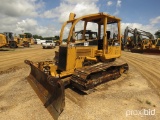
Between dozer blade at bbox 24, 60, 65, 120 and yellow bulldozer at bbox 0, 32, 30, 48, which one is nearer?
dozer blade at bbox 24, 60, 65, 120

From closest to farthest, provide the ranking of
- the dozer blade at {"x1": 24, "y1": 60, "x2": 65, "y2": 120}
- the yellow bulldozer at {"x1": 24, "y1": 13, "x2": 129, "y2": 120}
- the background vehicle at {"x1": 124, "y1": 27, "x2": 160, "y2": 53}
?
the dozer blade at {"x1": 24, "y1": 60, "x2": 65, "y2": 120}, the yellow bulldozer at {"x1": 24, "y1": 13, "x2": 129, "y2": 120}, the background vehicle at {"x1": 124, "y1": 27, "x2": 160, "y2": 53}

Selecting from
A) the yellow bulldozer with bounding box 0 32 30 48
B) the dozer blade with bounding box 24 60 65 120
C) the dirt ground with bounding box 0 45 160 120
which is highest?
the yellow bulldozer with bounding box 0 32 30 48

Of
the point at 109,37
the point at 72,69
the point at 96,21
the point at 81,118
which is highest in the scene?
the point at 96,21

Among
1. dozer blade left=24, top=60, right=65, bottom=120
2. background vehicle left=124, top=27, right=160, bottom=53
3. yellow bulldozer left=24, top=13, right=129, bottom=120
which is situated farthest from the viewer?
background vehicle left=124, top=27, right=160, bottom=53

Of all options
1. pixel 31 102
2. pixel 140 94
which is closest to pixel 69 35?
pixel 31 102

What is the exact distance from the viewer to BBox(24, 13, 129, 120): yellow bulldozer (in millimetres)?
6547

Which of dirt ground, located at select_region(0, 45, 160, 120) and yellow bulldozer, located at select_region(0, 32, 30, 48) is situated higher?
yellow bulldozer, located at select_region(0, 32, 30, 48)

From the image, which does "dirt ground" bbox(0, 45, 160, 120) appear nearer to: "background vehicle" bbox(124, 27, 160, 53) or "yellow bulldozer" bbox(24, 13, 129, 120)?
"yellow bulldozer" bbox(24, 13, 129, 120)

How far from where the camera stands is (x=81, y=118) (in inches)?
194

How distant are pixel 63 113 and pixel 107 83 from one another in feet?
11.0

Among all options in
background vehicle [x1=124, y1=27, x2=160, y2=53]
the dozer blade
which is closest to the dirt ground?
the dozer blade

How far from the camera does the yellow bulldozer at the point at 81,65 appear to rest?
655 centimetres

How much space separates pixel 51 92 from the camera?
5840mm

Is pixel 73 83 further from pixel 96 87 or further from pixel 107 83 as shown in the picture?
pixel 107 83
